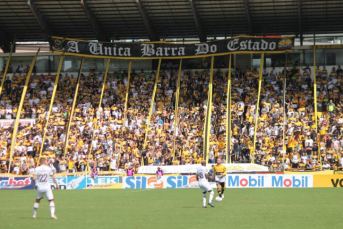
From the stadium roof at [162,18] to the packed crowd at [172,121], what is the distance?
352 cm

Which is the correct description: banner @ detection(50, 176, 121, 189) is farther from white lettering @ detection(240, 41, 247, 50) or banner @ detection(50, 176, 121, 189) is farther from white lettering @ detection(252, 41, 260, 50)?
white lettering @ detection(252, 41, 260, 50)

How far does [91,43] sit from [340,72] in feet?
62.6

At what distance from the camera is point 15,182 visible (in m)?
36.1

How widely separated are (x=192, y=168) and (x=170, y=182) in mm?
1602

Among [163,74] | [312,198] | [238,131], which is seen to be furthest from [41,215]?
[163,74]

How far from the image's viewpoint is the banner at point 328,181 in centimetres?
3344

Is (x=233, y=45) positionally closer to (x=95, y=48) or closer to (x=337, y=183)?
(x=95, y=48)

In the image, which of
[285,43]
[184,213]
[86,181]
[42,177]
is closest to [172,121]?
[86,181]

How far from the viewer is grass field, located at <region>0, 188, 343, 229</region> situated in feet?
51.3

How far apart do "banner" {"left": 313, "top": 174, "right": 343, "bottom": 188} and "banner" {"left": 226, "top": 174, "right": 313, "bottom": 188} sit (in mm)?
327

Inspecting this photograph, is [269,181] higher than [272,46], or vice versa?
[272,46]

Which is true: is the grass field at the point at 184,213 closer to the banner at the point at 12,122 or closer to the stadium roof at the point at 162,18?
the banner at the point at 12,122

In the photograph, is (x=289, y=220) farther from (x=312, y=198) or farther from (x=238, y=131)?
(x=238, y=131)

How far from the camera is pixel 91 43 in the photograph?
150ft
